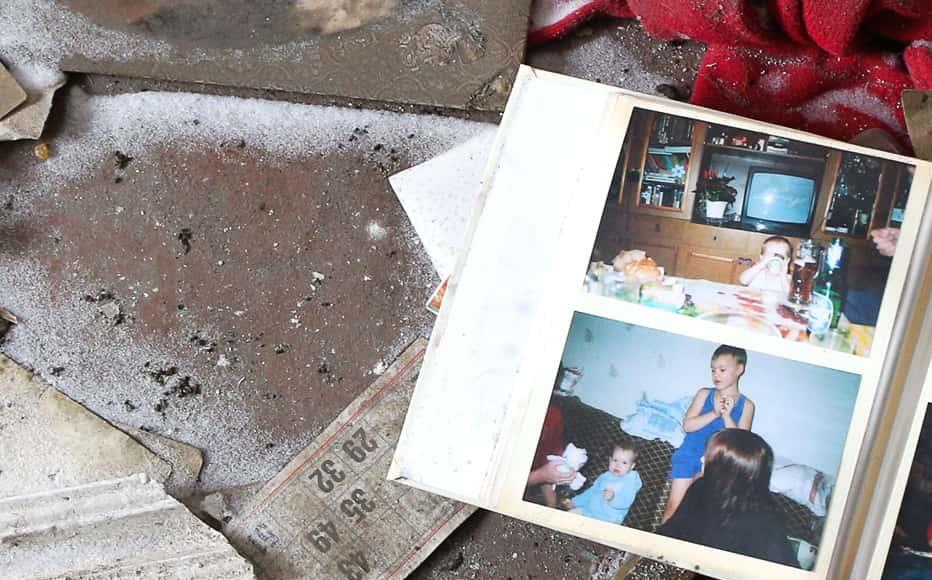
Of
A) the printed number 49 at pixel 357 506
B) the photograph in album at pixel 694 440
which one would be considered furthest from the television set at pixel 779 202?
the printed number 49 at pixel 357 506

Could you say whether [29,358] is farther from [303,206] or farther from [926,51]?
[926,51]

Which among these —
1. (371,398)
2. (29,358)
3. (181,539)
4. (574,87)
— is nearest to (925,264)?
(574,87)

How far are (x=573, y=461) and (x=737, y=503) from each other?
0.15m

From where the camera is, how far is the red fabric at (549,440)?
2.22ft

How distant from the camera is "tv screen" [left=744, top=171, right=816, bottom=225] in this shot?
68 centimetres

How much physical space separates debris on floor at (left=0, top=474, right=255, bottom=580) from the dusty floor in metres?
0.06

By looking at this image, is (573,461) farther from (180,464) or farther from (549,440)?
(180,464)

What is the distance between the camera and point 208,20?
811 millimetres

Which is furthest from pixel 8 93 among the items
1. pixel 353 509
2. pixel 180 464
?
pixel 353 509

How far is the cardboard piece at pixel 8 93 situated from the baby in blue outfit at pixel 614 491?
2.29ft

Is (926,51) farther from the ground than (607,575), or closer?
farther from the ground

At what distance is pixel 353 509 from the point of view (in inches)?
31.8

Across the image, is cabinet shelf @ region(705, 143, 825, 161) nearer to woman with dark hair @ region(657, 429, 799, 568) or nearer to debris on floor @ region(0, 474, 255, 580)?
woman with dark hair @ region(657, 429, 799, 568)

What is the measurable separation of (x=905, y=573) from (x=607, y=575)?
0.91 ft
